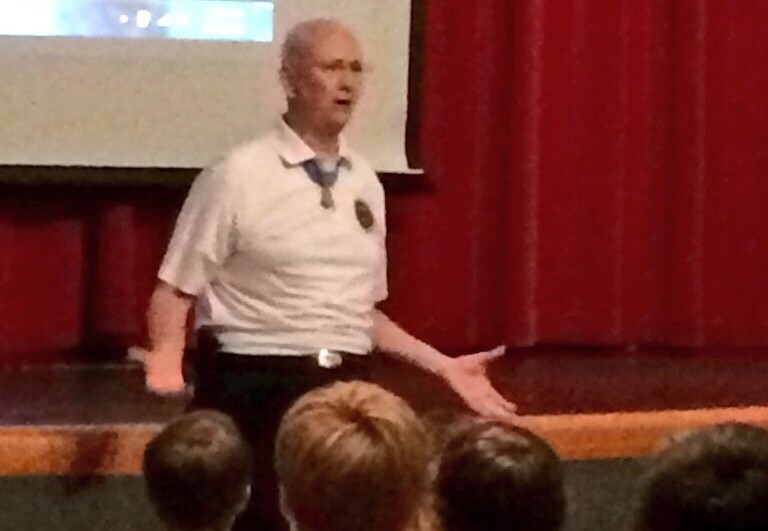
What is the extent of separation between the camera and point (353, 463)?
1.02m

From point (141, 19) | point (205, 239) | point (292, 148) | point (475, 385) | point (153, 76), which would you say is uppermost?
point (141, 19)

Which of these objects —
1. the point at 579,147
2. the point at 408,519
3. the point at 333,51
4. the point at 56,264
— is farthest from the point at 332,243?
the point at 579,147

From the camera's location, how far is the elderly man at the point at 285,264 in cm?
177

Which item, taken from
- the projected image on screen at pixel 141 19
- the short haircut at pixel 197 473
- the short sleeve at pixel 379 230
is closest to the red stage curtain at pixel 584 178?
the projected image on screen at pixel 141 19

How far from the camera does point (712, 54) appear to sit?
10.1 feet

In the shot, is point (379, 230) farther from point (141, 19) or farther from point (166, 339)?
point (141, 19)

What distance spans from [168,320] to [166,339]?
3 cm

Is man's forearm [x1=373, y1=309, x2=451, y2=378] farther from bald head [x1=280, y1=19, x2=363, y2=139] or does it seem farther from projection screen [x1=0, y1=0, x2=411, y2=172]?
projection screen [x1=0, y1=0, x2=411, y2=172]

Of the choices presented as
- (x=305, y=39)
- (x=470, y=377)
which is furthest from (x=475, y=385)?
(x=305, y=39)

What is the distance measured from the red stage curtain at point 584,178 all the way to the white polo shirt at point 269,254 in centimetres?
101

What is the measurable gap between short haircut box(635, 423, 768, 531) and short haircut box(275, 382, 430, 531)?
183mm

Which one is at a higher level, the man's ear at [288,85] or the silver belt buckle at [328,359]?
the man's ear at [288,85]

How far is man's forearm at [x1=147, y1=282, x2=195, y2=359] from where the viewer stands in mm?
1723

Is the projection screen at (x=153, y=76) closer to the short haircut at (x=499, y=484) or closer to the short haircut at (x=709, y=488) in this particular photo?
the short haircut at (x=499, y=484)
